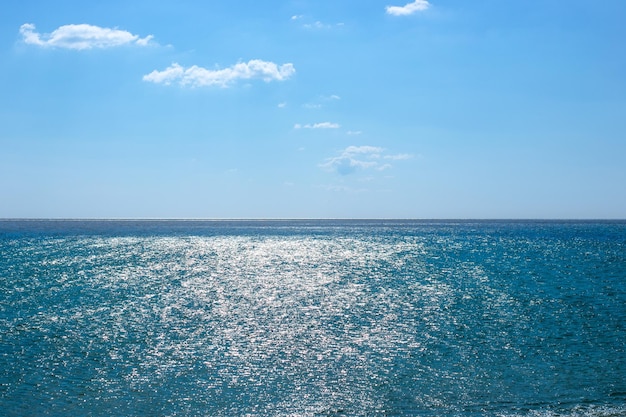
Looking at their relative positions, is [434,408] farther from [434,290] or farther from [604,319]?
[434,290]

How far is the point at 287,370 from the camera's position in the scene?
113 feet

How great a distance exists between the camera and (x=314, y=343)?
136 feet

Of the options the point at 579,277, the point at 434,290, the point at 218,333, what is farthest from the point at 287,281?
the point at 579,277

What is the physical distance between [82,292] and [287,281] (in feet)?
88.0

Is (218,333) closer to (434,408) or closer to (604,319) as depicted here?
(434,408)

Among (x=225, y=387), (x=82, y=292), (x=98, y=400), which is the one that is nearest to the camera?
(x=98, y=400)

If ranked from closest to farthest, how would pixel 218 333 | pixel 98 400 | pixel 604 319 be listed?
pixel 98 400 < pixel 218 333 < pixel 604 319

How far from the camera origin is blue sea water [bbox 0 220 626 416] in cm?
2886

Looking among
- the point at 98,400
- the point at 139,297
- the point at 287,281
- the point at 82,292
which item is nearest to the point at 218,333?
the point at 98,400

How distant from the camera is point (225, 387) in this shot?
31406 millimetres

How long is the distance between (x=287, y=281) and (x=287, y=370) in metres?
43.5

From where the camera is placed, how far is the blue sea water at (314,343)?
28859 millimetres

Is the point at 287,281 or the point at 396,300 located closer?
the point at 396,300

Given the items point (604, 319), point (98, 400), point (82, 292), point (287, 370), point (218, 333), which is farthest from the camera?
point (82, 292)
